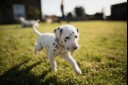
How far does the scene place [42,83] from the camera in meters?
3.48

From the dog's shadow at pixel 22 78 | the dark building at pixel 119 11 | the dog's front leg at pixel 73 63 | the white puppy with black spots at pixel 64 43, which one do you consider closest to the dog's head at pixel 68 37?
the white puppy with black spots at pixel 64 43

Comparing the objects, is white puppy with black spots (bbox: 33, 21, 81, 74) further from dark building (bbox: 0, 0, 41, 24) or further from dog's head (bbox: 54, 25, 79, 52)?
dark building (bbox: 0, 0, 41, 24)

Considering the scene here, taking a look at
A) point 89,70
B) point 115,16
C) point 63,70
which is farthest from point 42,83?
point 115,16

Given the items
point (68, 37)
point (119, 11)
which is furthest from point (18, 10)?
point (68, 37)

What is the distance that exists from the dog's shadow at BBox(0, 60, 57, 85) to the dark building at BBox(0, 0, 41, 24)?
3070cm

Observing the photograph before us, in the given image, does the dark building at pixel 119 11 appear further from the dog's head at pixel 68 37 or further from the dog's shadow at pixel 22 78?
the dog's head at pixel 68 37

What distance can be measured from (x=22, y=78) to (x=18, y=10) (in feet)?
111

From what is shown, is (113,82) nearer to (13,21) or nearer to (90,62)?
(90,62)

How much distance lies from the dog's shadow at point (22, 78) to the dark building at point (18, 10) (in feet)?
101

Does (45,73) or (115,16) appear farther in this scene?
(115,16)

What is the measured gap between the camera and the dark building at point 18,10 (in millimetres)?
34219

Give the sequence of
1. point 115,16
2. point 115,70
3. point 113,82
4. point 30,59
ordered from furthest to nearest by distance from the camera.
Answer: point 115,16, point 30,59, point 115,70, point 113,82

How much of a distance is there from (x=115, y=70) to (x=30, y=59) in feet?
8.00

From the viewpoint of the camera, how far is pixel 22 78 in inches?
149
